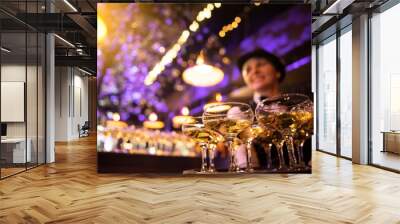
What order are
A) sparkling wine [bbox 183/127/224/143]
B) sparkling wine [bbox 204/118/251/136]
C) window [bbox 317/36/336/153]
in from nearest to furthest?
1. sparkling wine [bbox 204/118/251/136]
2. sparkling wine [bbox 183/127/224/143]
3. window [bbox 317/36/336/153]

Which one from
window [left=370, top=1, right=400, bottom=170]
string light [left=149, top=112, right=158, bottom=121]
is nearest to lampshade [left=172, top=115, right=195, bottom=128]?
string light [left=149, top=112, right=158, bottom=121]

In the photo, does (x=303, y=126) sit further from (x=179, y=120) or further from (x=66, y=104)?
(x=66, y=104)

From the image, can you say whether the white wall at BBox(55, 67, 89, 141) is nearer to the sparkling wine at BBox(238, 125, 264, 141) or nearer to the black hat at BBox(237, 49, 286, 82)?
the black hat at BBox(237, 49, 286, 82)

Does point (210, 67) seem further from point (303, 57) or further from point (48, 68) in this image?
point (48, 68)

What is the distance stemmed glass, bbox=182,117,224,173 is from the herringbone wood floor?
279 mm

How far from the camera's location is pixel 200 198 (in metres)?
4.61

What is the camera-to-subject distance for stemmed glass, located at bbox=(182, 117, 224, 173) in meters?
5.66

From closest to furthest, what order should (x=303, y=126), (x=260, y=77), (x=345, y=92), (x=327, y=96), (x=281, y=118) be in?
(x=281, y=118)
(x=303, y=126)
(x=260, y=77)
(x=345, y=92)
(x=327, y=96)

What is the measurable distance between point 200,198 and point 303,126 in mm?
2002

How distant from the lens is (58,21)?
779 centimetres

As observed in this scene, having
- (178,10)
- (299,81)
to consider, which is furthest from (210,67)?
(299,81)

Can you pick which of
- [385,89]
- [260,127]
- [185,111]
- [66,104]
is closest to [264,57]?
[260,127]

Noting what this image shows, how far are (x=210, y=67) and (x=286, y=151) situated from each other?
1.69 m

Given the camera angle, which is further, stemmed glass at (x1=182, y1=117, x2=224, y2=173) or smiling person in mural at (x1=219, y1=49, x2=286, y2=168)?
smiling person in mural at (x1=219, y1=49, x2=286, y2=168)
